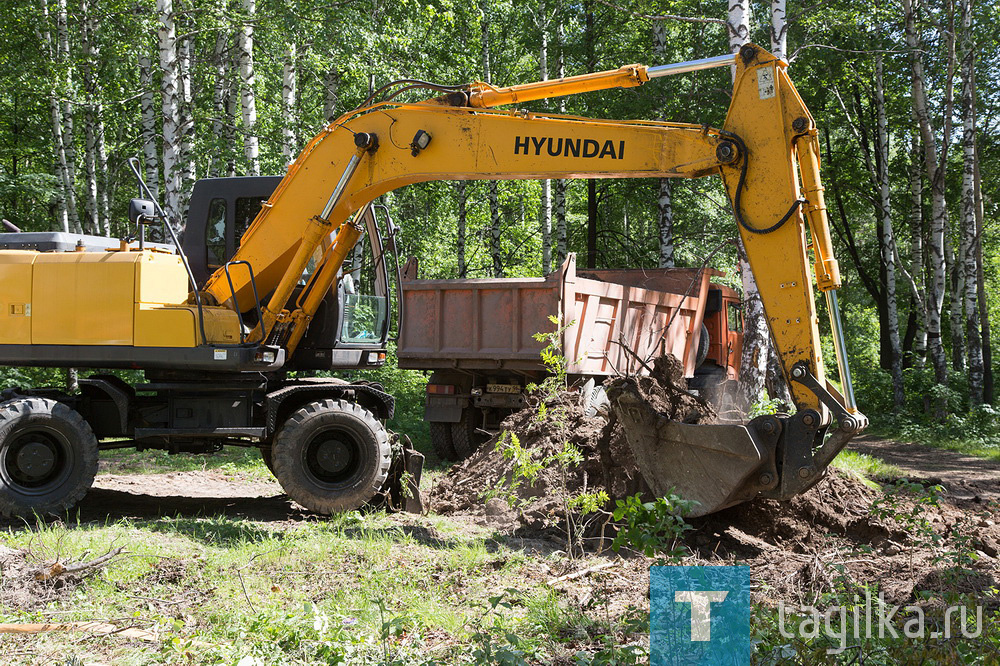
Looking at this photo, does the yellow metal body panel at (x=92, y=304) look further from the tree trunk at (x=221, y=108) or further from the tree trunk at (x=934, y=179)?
the tree trunk at (x=934, y=179)

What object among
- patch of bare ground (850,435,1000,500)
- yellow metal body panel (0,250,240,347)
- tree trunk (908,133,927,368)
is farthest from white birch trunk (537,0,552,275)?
yellow metal body panel (0,250,240,347)

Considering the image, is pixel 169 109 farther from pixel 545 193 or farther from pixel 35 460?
pixel 545 193

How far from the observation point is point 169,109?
12609 mm

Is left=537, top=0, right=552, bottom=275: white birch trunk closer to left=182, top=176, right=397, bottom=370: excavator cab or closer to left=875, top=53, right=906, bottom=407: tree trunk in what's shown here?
left=875, top=53, right=906, bottom=407: tree trunk

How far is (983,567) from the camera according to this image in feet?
18.5

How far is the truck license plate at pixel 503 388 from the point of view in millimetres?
10898

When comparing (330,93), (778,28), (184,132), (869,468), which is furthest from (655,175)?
(330,93)

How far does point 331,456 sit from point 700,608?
13.8 ft

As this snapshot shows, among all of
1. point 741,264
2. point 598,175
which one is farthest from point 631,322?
point 598,175

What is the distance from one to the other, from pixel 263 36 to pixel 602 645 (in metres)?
13.6

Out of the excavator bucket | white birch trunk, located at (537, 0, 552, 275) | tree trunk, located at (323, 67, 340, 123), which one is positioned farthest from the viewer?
white birch trunk, located at (537, 0, 552, 275)

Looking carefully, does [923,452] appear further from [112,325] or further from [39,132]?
[39,132]

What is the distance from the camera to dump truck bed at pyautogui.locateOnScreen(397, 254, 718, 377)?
10109 mm

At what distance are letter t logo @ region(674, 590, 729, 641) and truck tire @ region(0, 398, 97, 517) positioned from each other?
5.31m
